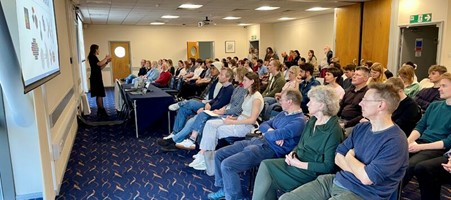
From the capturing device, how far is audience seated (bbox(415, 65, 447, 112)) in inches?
151

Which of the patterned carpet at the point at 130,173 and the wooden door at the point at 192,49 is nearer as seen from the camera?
the patterned carpet at the point at 130,173

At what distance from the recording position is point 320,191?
81.6 inches

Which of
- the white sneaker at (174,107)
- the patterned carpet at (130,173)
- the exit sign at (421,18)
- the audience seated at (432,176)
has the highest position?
the exit sign at (421,18)

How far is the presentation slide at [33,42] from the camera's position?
5.79 ft

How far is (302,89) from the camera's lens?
16.2 ft

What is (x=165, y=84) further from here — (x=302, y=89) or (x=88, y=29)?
(x=88, y=29)

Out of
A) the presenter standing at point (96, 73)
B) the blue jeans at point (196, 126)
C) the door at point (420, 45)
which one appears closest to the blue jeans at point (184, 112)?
the blue jeans at point (196, 126)

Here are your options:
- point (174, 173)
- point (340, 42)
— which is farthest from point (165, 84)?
point (340, 42)

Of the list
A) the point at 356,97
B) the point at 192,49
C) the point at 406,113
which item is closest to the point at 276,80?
the point at 356,97

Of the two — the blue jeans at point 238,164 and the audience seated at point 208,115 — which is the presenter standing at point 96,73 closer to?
the audience seated at point 208,115

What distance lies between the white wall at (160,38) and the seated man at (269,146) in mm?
12714

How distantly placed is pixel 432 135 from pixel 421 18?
4.96m

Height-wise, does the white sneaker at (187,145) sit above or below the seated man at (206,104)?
below

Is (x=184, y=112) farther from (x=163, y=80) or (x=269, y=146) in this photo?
(x=163, y=80)
